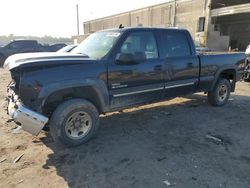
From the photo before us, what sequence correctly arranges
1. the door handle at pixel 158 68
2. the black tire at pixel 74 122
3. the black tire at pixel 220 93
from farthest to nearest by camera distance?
1. the black tire at pixel 220 93
2. the door handle at pixel 158 68
3. the black tire at pixel 74 122

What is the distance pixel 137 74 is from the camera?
504cm

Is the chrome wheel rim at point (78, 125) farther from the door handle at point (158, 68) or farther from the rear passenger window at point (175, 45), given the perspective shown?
the rear passenger window at point (175, 45)

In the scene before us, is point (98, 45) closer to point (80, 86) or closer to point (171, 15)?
point (80, 86)

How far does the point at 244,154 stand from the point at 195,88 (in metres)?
2.40

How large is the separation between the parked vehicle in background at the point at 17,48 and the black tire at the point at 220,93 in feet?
52.8

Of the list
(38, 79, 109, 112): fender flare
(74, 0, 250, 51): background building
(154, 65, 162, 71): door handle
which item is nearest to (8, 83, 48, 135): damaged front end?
(38, 79, 109, 112): fender flare

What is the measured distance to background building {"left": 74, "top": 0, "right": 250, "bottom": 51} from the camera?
29.8 meters

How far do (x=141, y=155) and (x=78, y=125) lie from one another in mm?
1218

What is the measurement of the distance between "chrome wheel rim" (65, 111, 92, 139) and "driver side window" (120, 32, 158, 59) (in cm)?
140

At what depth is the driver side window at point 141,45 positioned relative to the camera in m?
4.98

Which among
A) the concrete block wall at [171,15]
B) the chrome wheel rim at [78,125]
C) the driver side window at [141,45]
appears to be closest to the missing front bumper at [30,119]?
the chrome wheel rim at [78,125]

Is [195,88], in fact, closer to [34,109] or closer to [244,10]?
[34,109]

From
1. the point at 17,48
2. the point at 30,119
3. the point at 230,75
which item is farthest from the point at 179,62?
the point at 17,48

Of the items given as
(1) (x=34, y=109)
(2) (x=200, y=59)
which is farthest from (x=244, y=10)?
(1) (x=34, y=109)
